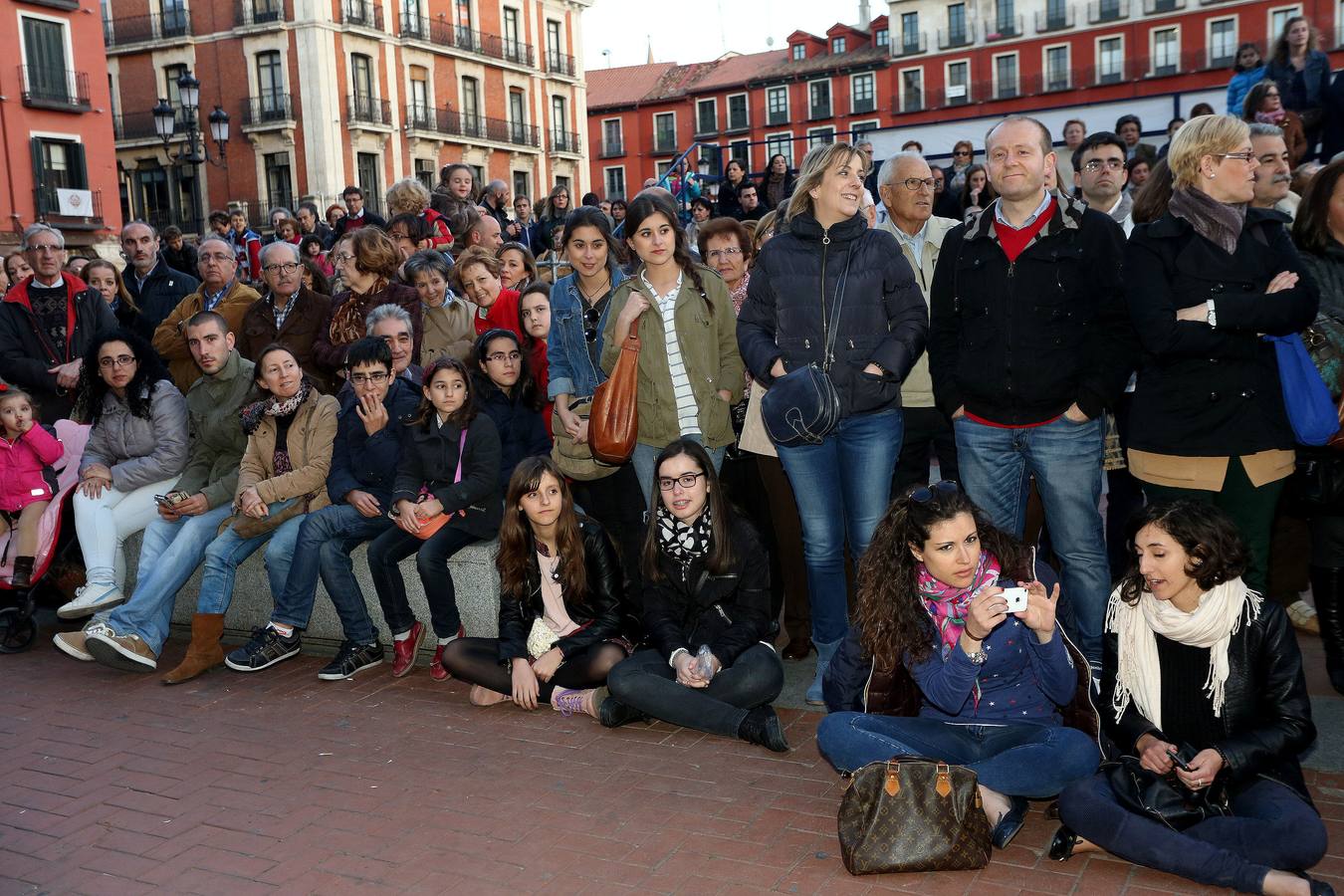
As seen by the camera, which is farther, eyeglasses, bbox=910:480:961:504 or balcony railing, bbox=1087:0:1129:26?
balcony railing, bbox=1087:0:1129:26

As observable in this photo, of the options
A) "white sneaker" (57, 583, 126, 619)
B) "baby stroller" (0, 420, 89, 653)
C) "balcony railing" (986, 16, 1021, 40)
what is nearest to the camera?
"white sneaker" (57, 583, 126, 619)

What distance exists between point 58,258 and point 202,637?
4.01 m

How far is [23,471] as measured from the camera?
7.38 metres

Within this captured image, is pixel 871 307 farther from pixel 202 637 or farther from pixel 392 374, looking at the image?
pixel 202 637

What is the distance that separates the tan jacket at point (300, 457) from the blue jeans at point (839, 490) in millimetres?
2946

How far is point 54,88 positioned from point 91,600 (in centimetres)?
2871

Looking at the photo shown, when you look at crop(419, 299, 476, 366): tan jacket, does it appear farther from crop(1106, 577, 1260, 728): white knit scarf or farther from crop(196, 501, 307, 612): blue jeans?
crop(1106, 577, 1260, 728): white knit scarf

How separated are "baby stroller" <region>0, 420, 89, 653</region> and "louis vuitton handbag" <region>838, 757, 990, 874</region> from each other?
220 inches

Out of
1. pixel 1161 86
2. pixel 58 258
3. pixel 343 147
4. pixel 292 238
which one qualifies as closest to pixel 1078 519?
pixel 58 258

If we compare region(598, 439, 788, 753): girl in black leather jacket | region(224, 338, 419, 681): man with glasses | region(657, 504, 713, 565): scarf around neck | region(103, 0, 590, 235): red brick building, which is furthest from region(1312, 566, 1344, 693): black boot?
region(103, 0, 590, 235): red brick building

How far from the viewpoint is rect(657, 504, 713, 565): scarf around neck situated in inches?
209

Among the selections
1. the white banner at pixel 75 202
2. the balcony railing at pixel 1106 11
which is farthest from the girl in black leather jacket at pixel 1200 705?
the balcony railing at pixel 1106 11

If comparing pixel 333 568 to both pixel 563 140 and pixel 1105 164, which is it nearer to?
pixel 1105 164

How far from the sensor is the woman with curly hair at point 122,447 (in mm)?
7180
